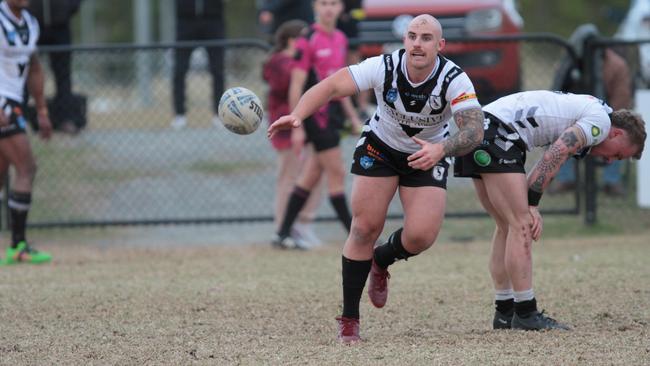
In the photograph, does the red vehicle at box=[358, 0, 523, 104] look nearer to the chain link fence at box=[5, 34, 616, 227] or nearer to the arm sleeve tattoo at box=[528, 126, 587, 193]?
the chain link fence at box=[5, 34, 616, 227]

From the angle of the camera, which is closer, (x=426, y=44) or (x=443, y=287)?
(x=426, y=44)

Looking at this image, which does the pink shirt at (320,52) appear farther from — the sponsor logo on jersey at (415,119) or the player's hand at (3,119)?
the sponsor logo on jersey at (415,119)

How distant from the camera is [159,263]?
10.3 m

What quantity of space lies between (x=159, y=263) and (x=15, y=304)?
2540 mm

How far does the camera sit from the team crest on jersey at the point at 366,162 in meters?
6.53

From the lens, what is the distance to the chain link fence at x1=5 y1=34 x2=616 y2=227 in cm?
1235

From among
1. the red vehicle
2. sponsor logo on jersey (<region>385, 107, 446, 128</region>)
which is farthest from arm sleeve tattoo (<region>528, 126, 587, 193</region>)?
the red vehicle

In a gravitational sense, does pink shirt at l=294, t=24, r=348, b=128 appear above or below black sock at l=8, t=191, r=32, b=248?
above

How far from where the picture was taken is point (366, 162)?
6539 millimetres

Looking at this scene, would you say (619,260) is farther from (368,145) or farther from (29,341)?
(29,341)

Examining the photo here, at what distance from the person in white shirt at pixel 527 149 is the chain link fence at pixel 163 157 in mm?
5346

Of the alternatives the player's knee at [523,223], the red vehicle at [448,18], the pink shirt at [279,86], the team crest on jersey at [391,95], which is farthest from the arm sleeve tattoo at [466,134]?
the red vehicle at [448,18]

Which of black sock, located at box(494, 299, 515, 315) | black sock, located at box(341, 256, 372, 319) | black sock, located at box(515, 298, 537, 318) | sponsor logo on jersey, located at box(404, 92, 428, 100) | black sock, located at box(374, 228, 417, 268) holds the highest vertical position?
sponsor logo on jersey, located at box(404, 92, 428, 100)

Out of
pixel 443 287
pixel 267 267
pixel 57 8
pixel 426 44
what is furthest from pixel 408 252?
pixel 57 8
